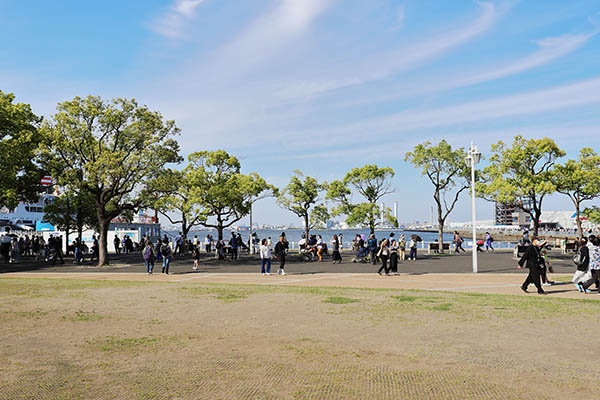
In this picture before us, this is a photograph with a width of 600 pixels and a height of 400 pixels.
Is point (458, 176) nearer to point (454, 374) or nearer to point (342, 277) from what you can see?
point (342, 277)

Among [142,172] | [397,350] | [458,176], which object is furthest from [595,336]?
[458,176]

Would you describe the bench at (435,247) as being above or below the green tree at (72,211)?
below

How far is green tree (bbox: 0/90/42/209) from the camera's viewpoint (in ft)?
72.3

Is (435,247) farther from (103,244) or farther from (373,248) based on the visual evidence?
(103,244)

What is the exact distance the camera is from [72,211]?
36.8 metres

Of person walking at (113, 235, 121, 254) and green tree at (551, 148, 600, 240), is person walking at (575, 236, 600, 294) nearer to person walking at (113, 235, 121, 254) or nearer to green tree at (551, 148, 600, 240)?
green tree at (551, 148, 600, 240)

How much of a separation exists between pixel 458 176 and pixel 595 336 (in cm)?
2750

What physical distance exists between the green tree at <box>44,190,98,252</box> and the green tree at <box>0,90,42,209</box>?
7830 mm

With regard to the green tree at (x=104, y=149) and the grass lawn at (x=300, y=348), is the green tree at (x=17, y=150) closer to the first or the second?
the green tree at (x=104, y=149)

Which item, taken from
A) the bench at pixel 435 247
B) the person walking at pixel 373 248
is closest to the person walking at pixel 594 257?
the person walking at pixel 373 248

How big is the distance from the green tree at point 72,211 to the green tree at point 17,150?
783cm

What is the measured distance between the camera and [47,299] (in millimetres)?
11773

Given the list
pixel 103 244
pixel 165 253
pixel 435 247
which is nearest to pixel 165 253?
pixel 165 253

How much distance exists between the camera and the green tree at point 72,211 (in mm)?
34188
